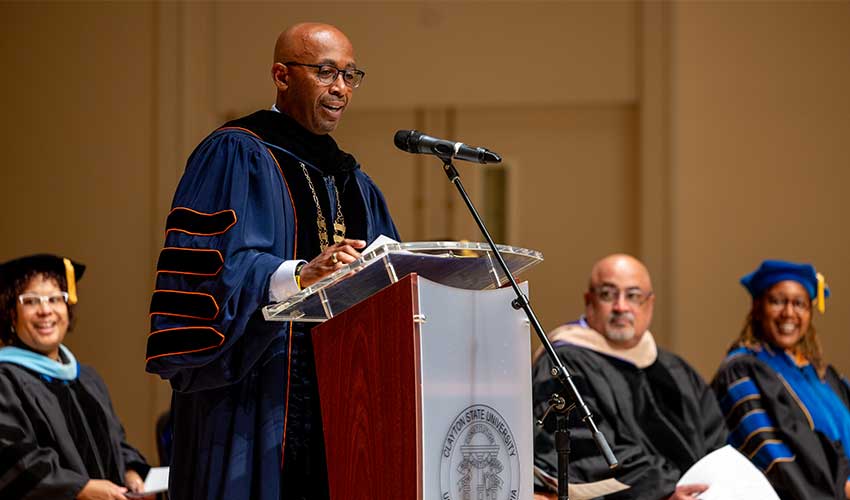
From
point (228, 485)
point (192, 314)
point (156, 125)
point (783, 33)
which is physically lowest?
point (228, 485)

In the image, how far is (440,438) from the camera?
2395mm

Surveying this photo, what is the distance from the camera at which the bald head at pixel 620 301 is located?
4789 mm

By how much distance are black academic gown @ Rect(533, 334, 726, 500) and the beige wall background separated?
236cm

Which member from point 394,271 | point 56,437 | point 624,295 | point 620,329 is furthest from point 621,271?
point 394,271

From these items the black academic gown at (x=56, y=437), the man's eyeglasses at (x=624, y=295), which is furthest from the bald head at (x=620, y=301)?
the black academic gown at (x=56, y=437)

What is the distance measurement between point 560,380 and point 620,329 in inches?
85.6

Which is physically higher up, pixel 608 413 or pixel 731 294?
pixel 731 294

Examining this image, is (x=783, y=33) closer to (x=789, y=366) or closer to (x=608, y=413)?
(x=789, y=366)

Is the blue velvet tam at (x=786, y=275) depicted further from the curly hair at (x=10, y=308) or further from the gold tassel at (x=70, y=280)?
the curly hair at (x=10, y=308)

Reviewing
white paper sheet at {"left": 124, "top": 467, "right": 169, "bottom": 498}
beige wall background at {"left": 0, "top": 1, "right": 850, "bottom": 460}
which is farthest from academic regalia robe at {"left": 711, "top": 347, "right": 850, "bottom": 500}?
white paper sheet at {"left": 124, "top": 467, "right": 169, "bottom": 498}

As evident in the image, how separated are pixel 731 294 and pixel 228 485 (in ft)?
16.4

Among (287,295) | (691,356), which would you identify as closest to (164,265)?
(287,295)

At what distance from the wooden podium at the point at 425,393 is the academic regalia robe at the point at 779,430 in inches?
106

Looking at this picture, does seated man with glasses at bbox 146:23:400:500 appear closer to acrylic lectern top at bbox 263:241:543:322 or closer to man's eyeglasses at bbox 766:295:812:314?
acrylic lectern top at bbox 263:241:543:322
